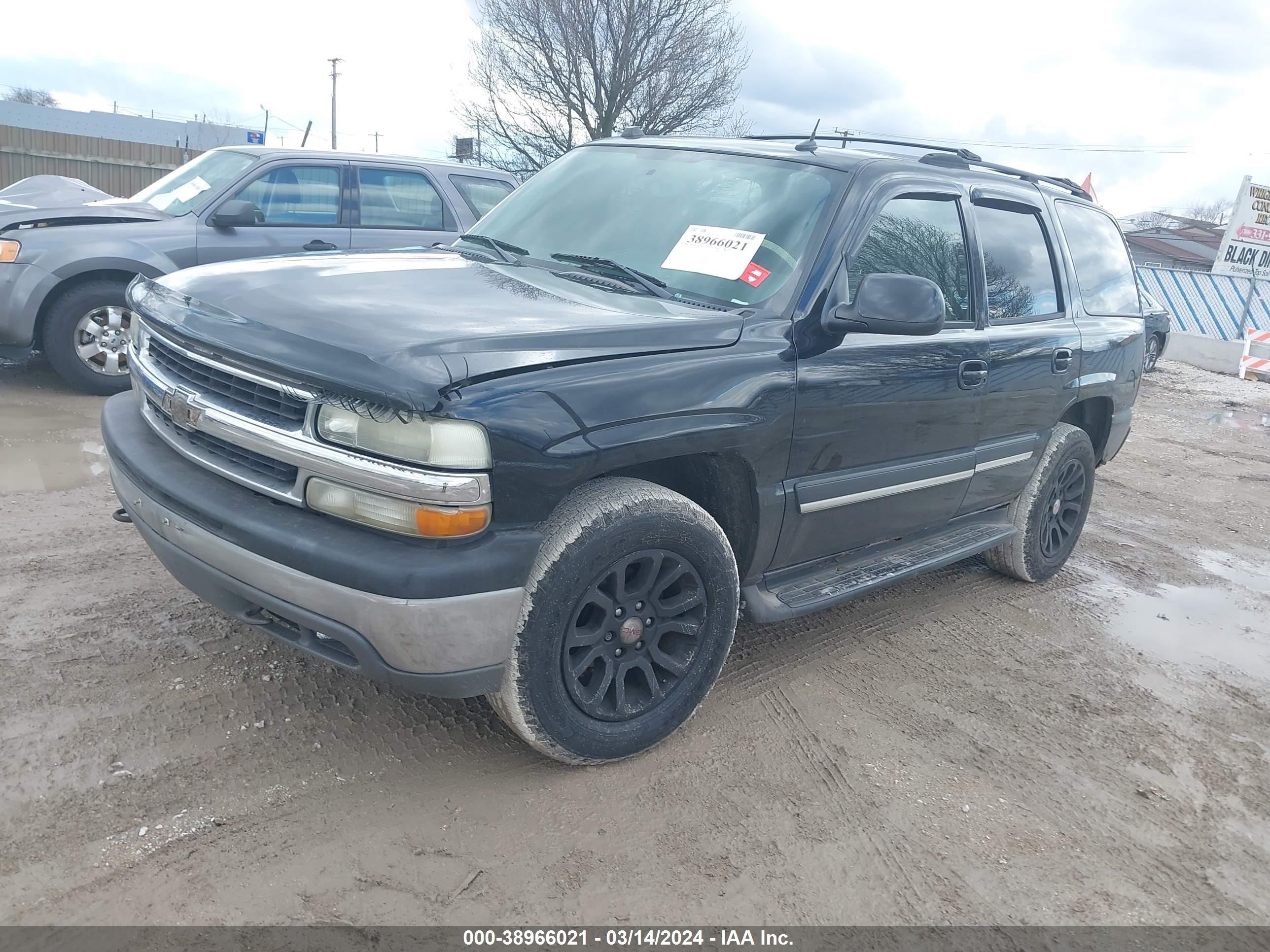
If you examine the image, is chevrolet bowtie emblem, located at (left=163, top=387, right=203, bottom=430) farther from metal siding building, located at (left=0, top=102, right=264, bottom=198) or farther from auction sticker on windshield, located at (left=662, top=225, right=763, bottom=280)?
metal siding building, located at (left=0, top=102, right=264, bottom=198)

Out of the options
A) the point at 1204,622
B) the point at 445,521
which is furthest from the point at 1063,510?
the point at 445,521

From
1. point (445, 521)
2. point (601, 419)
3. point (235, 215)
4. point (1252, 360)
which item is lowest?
point (1252, 360)

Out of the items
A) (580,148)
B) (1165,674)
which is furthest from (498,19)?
(1165,674)

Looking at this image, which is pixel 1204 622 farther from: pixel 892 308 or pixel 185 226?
pixel 185 226

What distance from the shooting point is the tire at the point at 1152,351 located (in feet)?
45.6

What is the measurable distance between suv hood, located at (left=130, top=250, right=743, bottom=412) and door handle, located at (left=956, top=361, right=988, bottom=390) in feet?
3.92

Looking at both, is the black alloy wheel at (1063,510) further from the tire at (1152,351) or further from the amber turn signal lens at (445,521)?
the tire at (1152,351)

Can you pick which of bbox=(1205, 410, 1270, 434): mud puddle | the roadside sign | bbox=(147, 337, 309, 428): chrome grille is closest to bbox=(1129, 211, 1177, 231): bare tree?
the roadside sign

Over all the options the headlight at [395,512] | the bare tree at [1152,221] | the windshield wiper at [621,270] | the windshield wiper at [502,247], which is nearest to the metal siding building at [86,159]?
the windshield wiper at [502,247]

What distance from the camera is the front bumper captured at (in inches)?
94.3

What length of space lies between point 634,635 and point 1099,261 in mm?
3594

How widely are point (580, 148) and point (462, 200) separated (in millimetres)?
3833

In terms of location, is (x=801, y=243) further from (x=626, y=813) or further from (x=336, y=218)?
(x=336, y=218)

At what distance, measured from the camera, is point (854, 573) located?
12.1 ft
